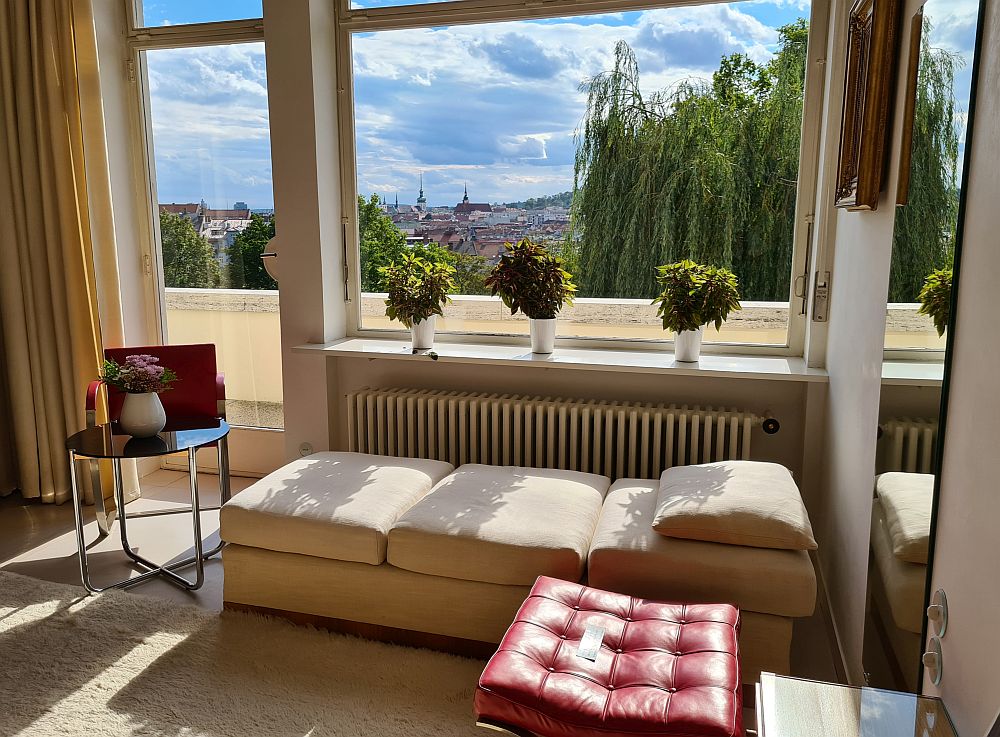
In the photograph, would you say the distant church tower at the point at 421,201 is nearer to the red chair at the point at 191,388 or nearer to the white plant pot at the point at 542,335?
the white plant pot at the point at 542,335

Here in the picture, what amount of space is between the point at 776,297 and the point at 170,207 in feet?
10.0

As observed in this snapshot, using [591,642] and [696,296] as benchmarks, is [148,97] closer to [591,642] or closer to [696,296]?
[696,296]

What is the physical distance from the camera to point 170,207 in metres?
4.20

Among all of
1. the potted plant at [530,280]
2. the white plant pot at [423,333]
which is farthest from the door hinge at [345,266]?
the potted plant at [530,280]

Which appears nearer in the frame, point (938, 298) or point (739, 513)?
point (938, 298)

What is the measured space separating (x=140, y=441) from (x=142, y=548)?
0.68m

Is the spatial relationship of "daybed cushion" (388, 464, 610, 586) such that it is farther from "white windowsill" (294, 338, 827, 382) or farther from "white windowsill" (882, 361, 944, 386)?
"white windowsill" (882, 361, 944, 386)

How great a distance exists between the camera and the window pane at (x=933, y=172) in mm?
1431

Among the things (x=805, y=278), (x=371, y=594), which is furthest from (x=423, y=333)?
(x=805, y=278)

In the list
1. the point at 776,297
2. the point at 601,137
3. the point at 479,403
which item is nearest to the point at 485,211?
the point at 601,137

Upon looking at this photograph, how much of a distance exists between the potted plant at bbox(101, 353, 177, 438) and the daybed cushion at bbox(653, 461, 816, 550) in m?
1.91

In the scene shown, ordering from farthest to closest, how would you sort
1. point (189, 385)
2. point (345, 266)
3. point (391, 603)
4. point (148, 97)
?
point (148, 97), point (345, 266), point (189, 385), point (391, 603)

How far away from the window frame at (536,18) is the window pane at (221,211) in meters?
0.46

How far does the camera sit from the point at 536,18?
348 cm
